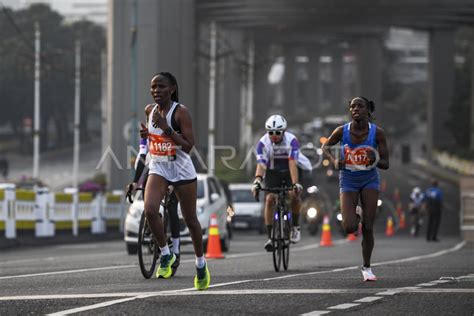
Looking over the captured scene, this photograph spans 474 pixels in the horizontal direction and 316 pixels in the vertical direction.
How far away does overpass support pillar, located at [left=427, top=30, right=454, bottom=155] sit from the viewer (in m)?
108

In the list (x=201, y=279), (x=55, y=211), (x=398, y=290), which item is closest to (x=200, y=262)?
(x=201, y=279)

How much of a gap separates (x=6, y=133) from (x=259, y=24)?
33.4 m

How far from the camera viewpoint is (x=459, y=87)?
449 feet

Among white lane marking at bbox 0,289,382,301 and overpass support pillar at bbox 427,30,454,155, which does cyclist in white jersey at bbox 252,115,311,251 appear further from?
overpass support pillar at bbox 427,30,454,155

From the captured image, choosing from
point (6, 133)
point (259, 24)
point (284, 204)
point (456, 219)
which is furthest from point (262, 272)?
point (6, 133)

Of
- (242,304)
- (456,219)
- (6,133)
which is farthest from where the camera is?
(6,133)

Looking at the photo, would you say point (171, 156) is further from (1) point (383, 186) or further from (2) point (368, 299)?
(1) point (383, 186)

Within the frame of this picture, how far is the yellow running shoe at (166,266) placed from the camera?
564 inches

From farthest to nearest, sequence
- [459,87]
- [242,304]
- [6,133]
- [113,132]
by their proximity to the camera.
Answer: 1. [459,87]
2. [6,133]
3. [113,132]
4. [242,304]

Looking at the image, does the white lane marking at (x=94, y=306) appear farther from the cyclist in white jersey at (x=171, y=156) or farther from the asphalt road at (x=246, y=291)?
the cyclist in white jersey at (x=171, y=156)

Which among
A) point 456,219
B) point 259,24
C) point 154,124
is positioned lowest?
point 456,219

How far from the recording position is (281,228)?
17.5 metres

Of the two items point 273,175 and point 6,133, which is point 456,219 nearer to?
point 273,175

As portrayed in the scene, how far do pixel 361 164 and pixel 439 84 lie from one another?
326ft
